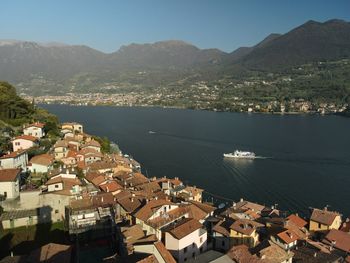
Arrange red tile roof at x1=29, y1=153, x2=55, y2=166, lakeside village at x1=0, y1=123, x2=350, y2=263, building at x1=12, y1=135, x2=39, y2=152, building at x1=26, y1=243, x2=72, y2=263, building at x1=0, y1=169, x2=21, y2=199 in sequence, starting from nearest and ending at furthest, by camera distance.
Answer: building at x1=26, y1=243, x2=72, y2=263
lakeside village at x1=0, y1=123, x2=350, y2=263
building at x1=0, y1=169, x2=21, y2=199
red tile roof at x1=29, y1=153, x2=55, y2=166
building at x1=12, y1=135, x2=39, y2=152

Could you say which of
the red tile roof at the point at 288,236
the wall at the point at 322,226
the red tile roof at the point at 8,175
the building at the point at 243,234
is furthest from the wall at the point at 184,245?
the red tile roof at the point at 8,175

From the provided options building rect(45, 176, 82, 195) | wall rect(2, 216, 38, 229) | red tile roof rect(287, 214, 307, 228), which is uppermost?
building rect(45, 176, 82, 195)

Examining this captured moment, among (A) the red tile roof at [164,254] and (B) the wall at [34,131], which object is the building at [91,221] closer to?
(A) the red tile roof at [164,254]

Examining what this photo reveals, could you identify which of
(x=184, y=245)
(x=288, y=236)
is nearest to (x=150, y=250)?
(x=184, y=245)

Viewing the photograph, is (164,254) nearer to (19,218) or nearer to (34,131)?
(19,218)

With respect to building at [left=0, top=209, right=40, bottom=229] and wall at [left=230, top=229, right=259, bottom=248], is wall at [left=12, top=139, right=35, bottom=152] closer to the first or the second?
building at [left=0, top=209, right=40, bottom=229]

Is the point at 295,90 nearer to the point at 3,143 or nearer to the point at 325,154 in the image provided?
the point at 325,154

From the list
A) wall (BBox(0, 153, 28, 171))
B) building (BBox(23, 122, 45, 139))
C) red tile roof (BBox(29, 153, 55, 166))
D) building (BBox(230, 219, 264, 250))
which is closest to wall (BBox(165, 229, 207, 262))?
building (BBox(230, 219, 264, 250))
